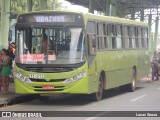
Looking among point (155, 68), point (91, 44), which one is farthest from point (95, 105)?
point (155, 68)

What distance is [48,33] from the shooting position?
16750 mm

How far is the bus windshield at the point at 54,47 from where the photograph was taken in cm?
1642

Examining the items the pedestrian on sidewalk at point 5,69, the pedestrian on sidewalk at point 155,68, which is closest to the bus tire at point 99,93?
the pedestrian on sidewalk at point 5,69

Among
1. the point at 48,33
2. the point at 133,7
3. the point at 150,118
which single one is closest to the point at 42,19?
the point at 48,33

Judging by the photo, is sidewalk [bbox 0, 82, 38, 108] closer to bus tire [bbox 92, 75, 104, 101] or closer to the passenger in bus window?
the passenger in bus window

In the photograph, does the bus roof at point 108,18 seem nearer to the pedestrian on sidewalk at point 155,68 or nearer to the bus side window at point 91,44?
the bus side window at point 91,44

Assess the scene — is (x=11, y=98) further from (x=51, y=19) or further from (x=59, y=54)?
(x=51, y=19)

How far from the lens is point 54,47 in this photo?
54.4ft

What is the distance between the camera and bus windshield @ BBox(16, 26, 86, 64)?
53.9 feet

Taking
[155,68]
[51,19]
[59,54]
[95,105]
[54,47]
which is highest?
[51,19]

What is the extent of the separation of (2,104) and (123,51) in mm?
6576

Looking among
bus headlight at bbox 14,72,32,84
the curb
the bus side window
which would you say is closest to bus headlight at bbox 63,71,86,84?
the bus side window

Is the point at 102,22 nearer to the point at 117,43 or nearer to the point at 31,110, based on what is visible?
the point at 117,43

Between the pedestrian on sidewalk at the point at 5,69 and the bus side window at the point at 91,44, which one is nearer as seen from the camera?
the bus side window at the point at 91,44
